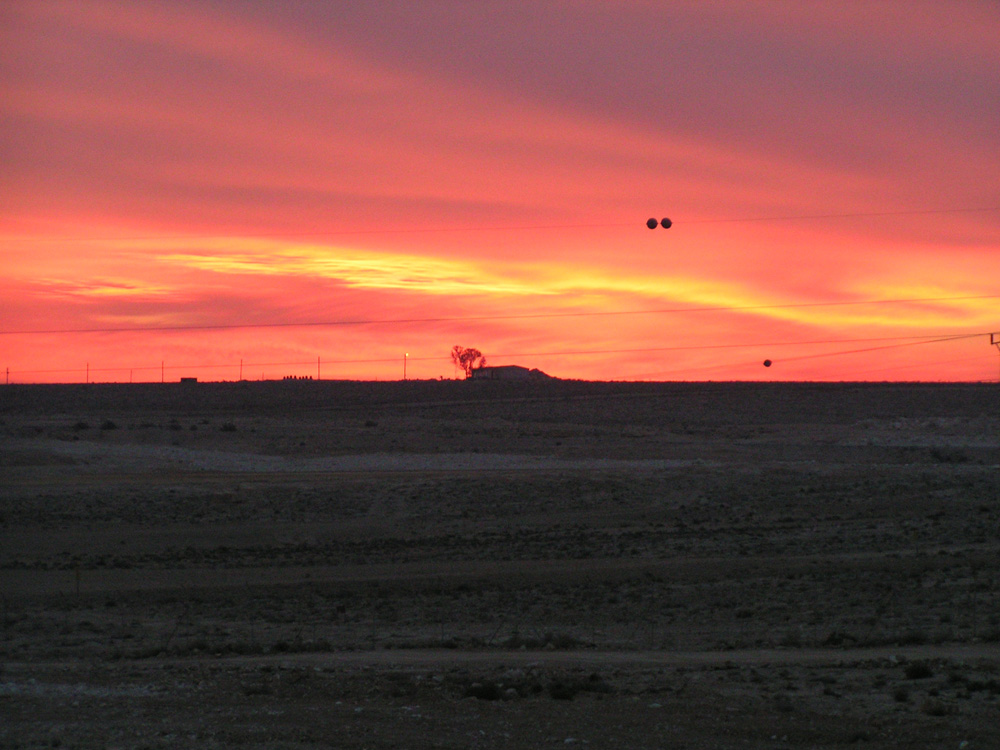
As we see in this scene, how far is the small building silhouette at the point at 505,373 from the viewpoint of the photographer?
13600cm

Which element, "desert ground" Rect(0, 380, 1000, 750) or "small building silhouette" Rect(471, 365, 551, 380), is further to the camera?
"small building silhouette" Rect(471, 365, 551, 380)

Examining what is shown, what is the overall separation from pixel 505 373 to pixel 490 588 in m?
110

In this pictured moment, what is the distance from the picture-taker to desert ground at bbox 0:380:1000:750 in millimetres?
13328

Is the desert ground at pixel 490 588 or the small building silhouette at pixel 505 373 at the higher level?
the small building silhouette at pixel 505 373

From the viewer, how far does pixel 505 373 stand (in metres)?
137

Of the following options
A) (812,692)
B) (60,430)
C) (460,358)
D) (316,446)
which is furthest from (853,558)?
(460,358)

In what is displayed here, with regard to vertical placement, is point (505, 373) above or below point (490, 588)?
above

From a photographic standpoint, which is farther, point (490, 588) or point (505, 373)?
point (505, 373)

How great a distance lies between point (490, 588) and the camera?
90.2ft

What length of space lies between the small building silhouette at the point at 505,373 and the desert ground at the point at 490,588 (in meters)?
62.8

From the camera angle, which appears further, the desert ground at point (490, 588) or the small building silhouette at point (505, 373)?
the small building silhouette at point (505, 373)

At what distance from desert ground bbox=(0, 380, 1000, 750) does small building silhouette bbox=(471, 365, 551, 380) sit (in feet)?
206

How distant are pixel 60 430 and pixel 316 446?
15599mm

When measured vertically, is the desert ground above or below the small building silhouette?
below
